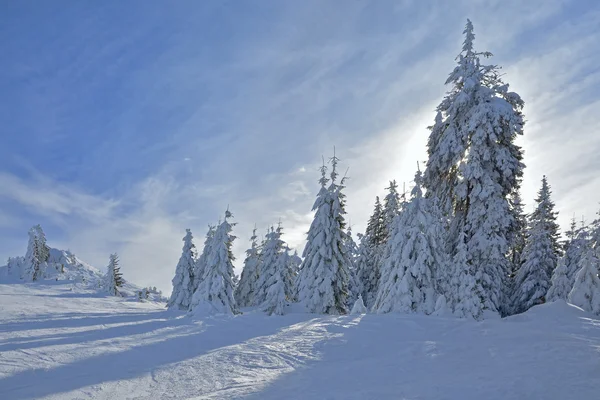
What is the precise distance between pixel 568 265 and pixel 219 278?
2493 centimetres

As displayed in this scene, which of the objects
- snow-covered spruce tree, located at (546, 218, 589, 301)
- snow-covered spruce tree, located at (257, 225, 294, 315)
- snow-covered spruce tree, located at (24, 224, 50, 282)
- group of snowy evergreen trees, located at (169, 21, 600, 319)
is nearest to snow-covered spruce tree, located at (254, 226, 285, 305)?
snow-covered spruce tree, located at (257, 225, 294, 315)

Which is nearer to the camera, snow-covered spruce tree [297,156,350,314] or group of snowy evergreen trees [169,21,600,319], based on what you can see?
group of snowy evergreen trees [169,21,600,319]

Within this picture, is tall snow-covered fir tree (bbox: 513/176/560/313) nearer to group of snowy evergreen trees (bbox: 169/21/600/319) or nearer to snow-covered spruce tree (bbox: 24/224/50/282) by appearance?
group of snowy evergreen trees (bbox: 169/21/600/319)

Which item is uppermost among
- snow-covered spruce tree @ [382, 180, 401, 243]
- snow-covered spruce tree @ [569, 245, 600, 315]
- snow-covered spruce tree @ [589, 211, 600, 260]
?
snow-covered spruce tree @ [382, 180, 401, 243]

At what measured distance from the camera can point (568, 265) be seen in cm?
2656

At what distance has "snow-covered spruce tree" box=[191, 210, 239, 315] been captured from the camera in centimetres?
2452

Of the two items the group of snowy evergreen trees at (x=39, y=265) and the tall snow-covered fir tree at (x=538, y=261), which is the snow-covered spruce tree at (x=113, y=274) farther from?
the tall snow-covered fir tree at (x=538, y=261)

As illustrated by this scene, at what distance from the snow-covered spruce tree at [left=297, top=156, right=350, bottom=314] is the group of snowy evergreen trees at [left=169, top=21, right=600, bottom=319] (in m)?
0.07

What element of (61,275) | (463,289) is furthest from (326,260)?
(61,275)

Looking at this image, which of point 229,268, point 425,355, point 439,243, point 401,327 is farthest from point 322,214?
point 425,355

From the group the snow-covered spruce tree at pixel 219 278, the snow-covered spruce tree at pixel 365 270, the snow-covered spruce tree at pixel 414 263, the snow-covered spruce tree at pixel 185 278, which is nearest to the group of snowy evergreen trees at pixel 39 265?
the snow-covered spruce tree at pixel 185 278

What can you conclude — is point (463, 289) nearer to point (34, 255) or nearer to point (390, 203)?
point (390, 203)

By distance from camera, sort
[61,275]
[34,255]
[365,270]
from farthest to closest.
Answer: [61,275]
[34,255]
[365,270]

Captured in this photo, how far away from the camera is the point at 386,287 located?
16500mm
